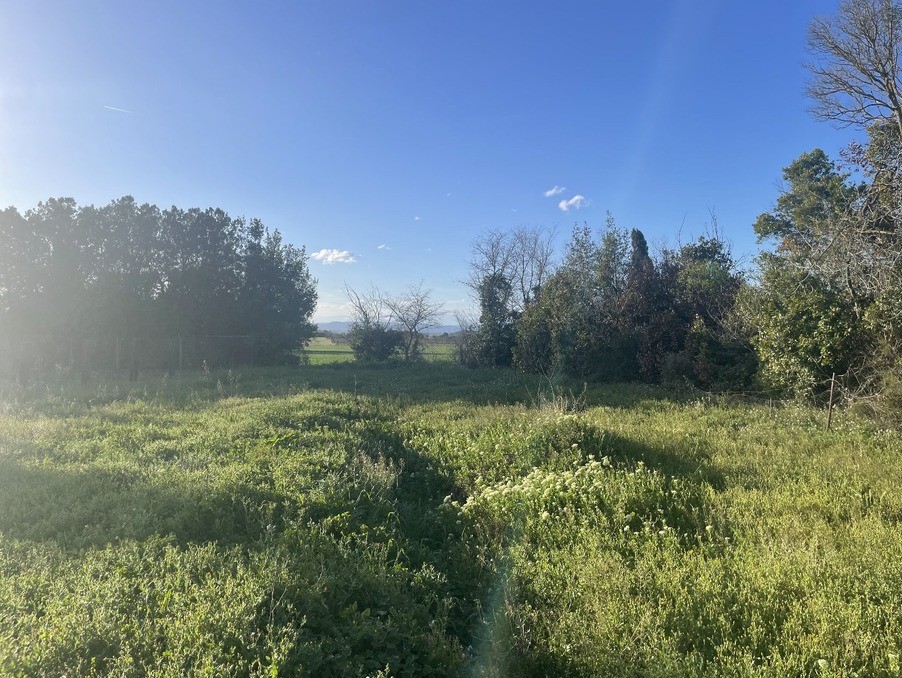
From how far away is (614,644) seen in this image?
269 centimetres

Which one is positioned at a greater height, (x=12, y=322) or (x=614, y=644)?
(x=12, y=322)

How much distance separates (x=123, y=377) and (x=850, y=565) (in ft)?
68.5

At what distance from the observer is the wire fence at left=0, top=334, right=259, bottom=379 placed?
60.8 ft

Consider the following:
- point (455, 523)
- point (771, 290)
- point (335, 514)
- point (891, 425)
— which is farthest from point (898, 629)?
point (771, 290)

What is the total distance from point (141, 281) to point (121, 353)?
3.36 metres

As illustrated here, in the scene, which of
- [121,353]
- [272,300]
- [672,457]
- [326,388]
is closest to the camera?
[672,457]

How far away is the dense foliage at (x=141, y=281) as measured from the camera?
62.2 feet

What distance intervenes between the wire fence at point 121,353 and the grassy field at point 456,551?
14.4 meters

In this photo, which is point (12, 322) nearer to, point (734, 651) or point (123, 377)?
point (123, 377)

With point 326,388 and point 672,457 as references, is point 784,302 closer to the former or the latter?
point 672,457

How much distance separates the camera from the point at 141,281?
69.4 ft

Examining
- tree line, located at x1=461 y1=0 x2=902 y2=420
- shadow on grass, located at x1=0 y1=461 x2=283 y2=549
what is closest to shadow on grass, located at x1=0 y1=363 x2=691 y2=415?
tree line, located at x1=461 y1=0 x2=902 y2=420

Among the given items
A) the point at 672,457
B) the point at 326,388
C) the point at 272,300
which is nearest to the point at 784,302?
the point at 672,457

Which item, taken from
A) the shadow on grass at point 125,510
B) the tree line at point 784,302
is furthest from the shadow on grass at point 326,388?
the shadow on grass at point 125,510
